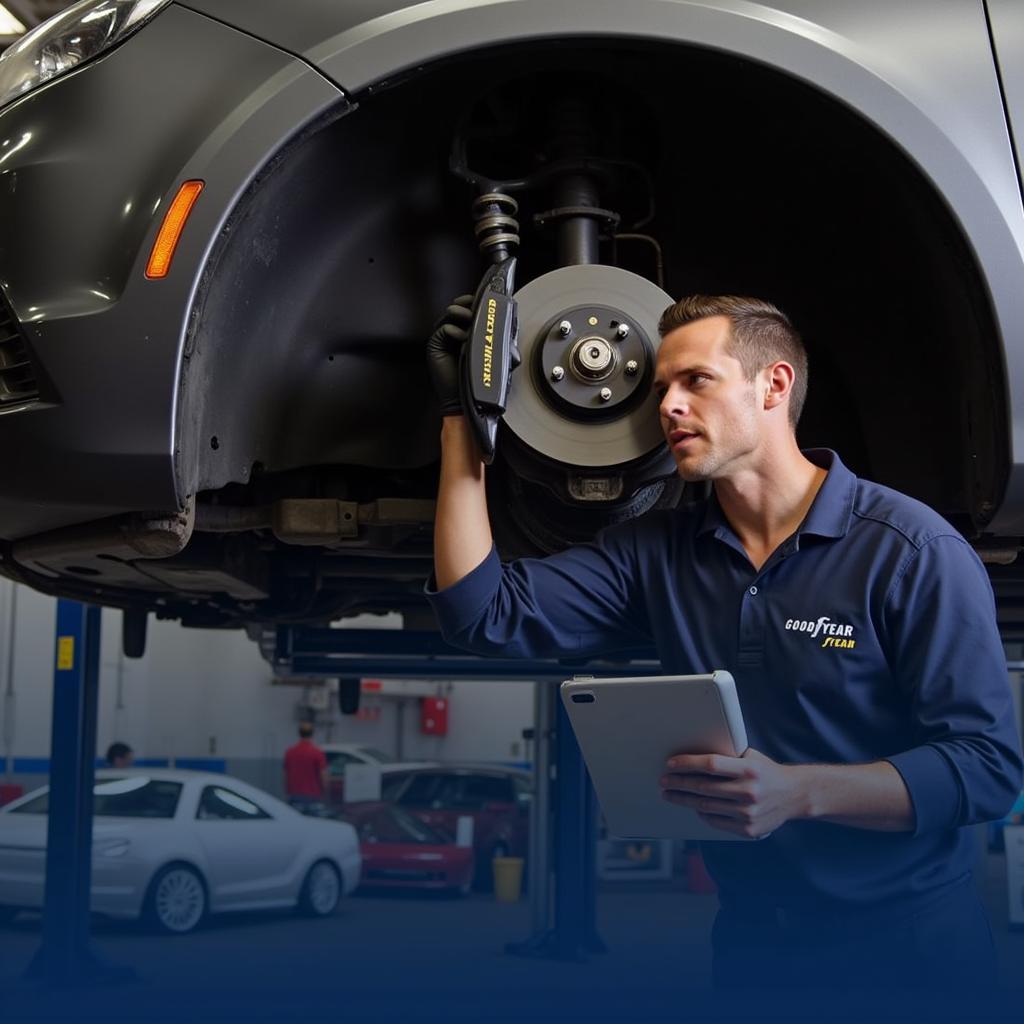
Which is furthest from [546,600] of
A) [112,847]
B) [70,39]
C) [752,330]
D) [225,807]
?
[225,807]

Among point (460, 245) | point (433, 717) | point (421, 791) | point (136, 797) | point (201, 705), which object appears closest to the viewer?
point (460, 245)

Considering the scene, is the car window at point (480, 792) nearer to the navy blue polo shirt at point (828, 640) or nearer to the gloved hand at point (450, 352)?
the navy blue polo shirt at point (828, 640)

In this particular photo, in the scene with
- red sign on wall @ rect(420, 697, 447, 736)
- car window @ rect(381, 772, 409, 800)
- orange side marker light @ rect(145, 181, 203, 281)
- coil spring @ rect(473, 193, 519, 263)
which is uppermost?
coil spring @ rect(473, 193, 519, 263)

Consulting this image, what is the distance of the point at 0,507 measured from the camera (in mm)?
1239

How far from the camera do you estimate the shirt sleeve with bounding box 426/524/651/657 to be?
50.4 inches

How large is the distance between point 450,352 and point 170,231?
335 millimetres

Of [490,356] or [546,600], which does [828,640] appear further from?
[490,356]

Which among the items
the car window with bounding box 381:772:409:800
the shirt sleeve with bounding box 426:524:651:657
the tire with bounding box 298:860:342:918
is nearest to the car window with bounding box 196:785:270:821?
the tire with bounding box 298:860:342:918

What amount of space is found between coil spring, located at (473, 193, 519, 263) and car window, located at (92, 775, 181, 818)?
406 cm

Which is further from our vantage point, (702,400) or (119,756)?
(119,756)

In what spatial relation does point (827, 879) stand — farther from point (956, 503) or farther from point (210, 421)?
point (210, 421)

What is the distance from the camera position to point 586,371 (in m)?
1.28

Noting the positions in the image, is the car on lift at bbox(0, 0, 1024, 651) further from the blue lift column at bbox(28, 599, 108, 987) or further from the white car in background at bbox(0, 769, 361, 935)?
the white car in background at bbox(0, 769, 361, 935)

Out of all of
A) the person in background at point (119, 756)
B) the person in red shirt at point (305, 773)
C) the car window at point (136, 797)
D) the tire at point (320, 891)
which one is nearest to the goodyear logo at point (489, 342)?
the car window at point (136, 797)
